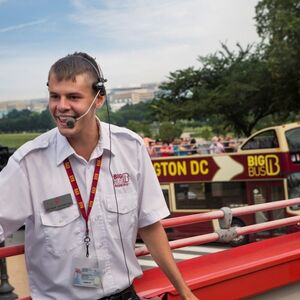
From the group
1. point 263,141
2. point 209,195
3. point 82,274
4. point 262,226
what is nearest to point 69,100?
point 82,274

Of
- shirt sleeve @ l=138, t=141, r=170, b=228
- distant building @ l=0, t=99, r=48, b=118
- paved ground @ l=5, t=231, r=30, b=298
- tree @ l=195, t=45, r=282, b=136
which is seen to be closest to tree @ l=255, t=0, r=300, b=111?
tree @ l=195, t=45, r=282, b=136

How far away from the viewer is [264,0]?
120 ft

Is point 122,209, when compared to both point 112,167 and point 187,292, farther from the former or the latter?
point 187,292

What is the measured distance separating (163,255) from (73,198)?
1.52 feet

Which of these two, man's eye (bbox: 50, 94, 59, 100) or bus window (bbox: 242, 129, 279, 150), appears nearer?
man's eye (bbox: 50, 94, 59, 100)

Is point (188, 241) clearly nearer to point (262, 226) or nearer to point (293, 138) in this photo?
point (262, 226)

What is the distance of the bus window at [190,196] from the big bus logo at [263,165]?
170 cm

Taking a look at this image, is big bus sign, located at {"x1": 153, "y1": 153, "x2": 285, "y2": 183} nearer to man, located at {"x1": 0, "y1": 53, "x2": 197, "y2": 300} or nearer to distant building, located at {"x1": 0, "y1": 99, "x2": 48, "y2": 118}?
distant building, located at {"x1": 0, "y1": 99, "x2": 48, "y2": 118}

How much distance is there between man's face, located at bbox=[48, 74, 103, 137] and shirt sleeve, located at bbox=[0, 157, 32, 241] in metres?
0.22

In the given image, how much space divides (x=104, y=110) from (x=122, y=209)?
15.7 inches

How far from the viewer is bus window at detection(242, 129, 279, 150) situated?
14836 mm

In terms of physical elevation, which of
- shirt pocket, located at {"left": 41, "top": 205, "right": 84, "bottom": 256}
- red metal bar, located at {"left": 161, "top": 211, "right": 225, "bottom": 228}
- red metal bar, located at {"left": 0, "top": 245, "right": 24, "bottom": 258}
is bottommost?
red metal bar, located at {"left": 161, "top": 211, "right": 225, "bottom": 228}

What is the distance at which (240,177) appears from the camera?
15258mm

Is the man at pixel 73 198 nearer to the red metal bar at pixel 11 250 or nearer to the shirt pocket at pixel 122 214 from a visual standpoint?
the shirt pocket at pixel 122 214
